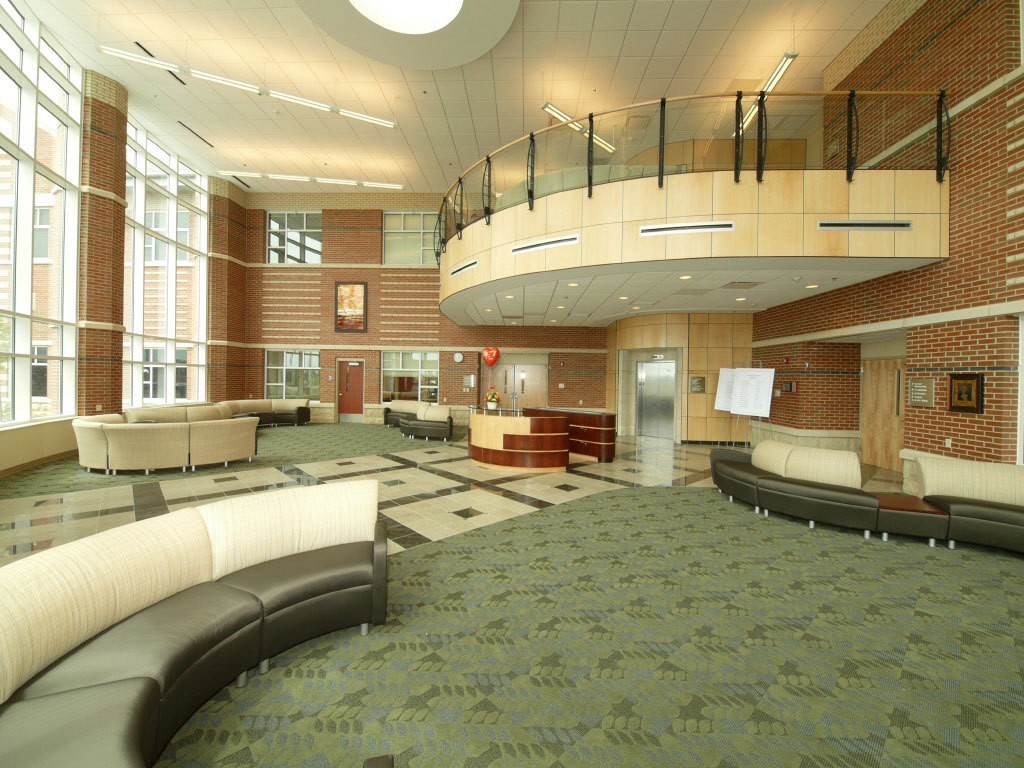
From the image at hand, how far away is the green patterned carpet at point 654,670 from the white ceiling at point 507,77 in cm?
441

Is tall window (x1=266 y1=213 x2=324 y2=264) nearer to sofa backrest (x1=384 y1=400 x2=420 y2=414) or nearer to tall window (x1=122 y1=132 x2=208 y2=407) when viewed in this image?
tall window (x1=122 y1=132 x2=208 y2=407)

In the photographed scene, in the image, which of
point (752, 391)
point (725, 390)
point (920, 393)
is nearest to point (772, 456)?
point (920, 393)

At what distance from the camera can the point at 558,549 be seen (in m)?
4.35

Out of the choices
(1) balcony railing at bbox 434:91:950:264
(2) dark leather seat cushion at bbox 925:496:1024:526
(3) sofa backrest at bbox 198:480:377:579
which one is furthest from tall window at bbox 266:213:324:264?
(2) dark leather seat cushion at bbox 925:496:1024:526

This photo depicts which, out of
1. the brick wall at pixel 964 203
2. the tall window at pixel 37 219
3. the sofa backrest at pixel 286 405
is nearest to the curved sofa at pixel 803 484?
the brick wall at pixel 964 203

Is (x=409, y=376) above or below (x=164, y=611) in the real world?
above

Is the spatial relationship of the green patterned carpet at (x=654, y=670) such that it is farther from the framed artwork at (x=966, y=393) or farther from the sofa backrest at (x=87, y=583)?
the framed artwork at (x=966, y=393)

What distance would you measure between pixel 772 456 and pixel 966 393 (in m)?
2.40

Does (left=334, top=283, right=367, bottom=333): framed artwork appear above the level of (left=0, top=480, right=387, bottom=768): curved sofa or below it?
above

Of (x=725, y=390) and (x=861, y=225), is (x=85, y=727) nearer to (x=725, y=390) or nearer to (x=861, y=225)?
(x=861, y=225)

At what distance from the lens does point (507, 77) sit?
29.1ft

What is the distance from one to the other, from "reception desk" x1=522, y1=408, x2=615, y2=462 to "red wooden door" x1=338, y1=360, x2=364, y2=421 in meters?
9.08

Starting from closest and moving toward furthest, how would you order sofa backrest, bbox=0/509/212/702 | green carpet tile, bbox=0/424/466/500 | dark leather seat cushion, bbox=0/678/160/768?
1. dark leather seat cushion, bbox=0/678/160/768
2. sofa backrest, bbox=0/509/212/702
3. green carpet tile, bbox=0/424/466/500

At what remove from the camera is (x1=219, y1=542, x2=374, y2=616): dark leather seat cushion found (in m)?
2.54
